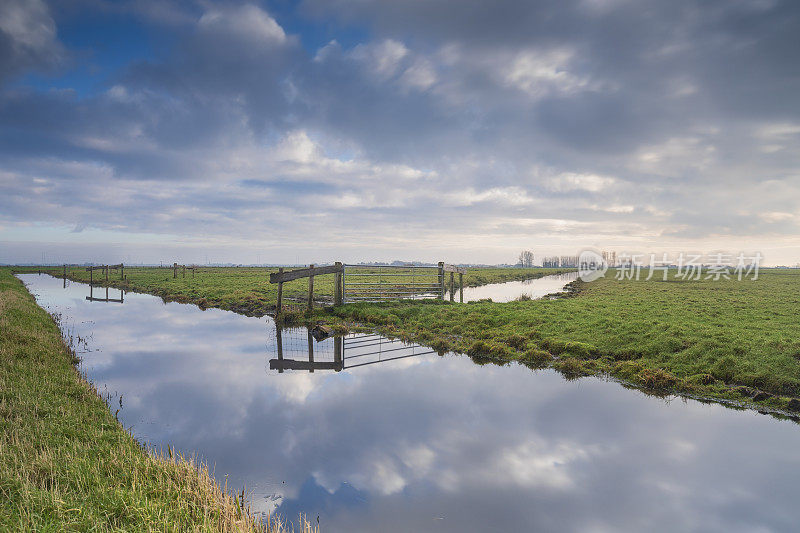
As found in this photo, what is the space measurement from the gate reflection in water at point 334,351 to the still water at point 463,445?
0.36 m

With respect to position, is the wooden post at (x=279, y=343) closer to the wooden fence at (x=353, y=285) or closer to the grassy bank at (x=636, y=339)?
the wooden fence at (x=353, y=285)

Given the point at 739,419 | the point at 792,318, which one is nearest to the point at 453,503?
the point at 739,419

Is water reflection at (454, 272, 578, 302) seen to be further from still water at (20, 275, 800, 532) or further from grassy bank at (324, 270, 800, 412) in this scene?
still water at (20, 275, 800, 532)

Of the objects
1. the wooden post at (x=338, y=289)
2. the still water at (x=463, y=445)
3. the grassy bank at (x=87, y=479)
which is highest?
the wooden post at (x=338, y=289)

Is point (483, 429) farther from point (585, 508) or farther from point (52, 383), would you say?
point (52, 383)

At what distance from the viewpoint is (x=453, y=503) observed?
18.8ft

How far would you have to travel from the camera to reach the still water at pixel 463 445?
5.60 metres

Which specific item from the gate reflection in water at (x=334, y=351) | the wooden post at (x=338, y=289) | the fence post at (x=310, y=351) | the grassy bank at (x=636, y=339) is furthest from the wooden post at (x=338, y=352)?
the wooden post at (x=338, y=289)

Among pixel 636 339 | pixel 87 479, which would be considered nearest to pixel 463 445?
pixel 87 479

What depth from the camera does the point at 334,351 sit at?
14945 mm

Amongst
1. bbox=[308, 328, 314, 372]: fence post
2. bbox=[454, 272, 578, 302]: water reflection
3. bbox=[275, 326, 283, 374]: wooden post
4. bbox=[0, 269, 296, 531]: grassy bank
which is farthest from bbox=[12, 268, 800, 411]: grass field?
bbox=[0, 269, 296, 531]: grassy bank

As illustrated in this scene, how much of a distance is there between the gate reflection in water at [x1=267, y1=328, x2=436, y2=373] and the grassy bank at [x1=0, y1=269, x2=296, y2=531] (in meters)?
5.79

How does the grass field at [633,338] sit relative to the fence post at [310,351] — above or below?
above

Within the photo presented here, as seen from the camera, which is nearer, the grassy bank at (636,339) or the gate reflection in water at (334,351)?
the grassy bank at (636,339)
